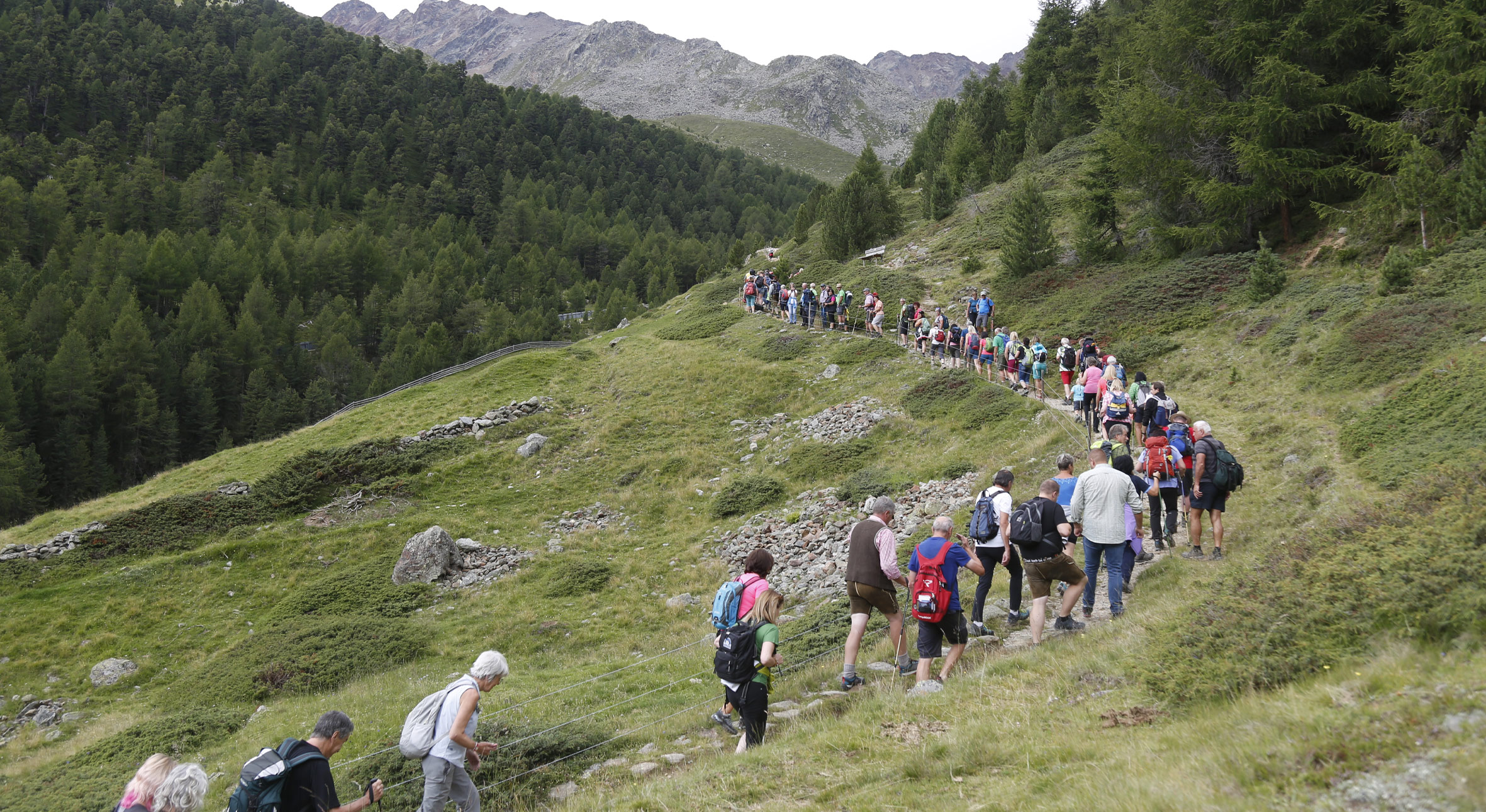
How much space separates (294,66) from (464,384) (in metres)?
148

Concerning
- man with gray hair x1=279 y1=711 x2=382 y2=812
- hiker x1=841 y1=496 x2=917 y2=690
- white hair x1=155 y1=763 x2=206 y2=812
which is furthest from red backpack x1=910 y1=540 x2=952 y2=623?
white hair x1=155 y1=763 x2=206 y2=812

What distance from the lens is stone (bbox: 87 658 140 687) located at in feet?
58.9

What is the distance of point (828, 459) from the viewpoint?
931 inches

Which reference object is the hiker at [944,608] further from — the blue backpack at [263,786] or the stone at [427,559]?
the stone at [427,559]

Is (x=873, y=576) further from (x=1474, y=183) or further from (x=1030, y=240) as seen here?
(x=1030, y=240)

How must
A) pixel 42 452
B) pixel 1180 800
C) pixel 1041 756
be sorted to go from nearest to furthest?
1. pixel 1180 800
2. pixel 1041 756
3. pixel 42 452

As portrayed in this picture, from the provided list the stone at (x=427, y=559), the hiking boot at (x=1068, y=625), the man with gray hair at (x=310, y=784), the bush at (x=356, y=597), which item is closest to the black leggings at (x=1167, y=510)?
the hiking boot at (x=1068, y=625)

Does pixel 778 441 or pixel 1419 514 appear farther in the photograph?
pixel 778 441

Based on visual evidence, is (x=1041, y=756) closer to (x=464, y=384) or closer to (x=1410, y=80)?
(x=1410, y=80)

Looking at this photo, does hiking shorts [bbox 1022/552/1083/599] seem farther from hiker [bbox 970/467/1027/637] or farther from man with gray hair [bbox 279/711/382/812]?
man with gray hair [bbox 279/711/382/812]

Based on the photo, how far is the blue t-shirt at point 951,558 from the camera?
316 inches

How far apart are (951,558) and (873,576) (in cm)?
90

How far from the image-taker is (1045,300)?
101ft

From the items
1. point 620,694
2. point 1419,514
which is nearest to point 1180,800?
point 1419,514
